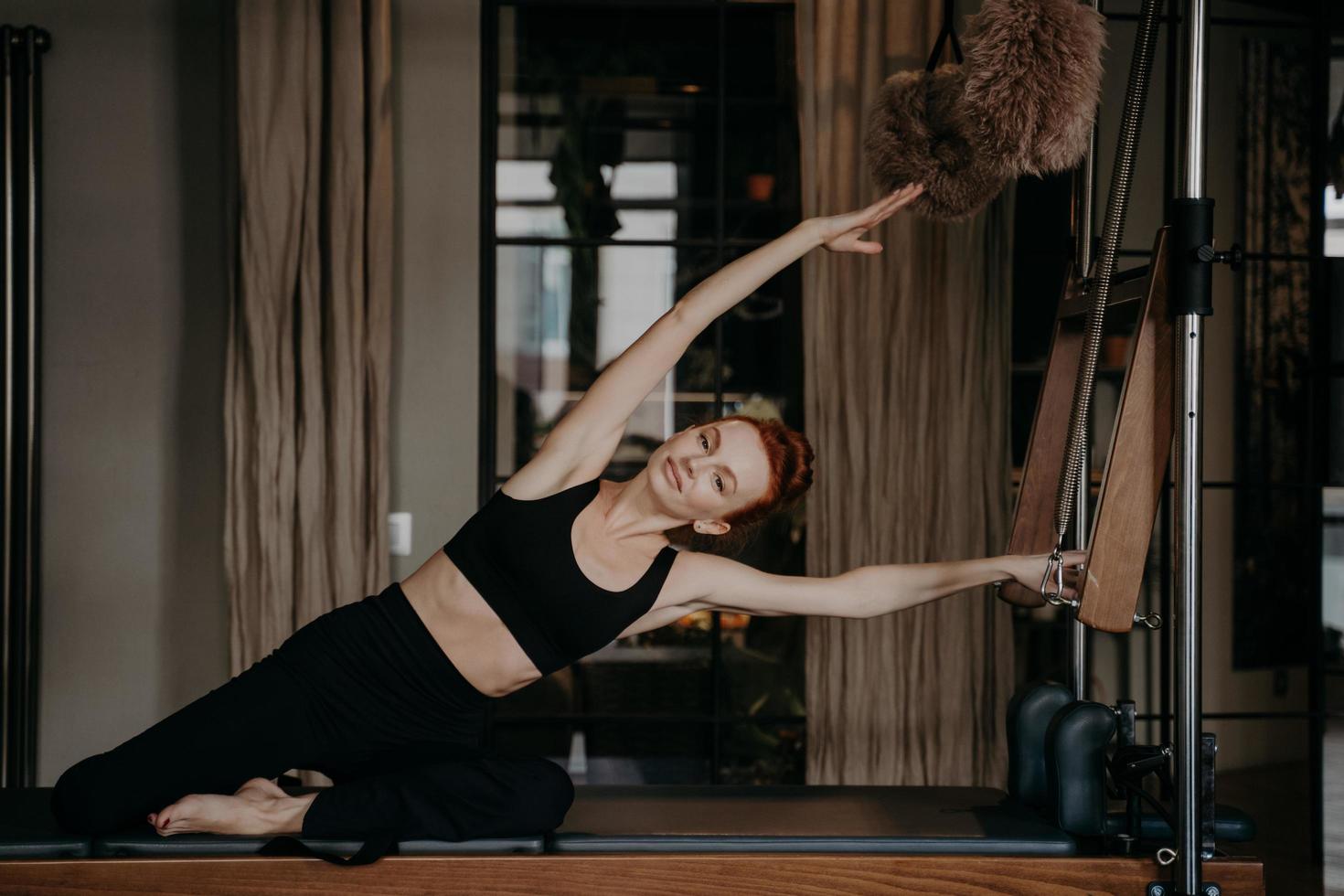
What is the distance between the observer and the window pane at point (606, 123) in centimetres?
364

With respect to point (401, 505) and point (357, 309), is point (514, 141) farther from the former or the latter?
point (401, 505)

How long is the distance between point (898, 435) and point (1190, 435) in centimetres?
163

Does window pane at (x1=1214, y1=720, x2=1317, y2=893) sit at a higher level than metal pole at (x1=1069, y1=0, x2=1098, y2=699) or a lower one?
lower

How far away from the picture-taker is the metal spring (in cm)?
200

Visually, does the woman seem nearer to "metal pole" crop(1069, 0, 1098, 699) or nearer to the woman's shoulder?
the woman's shoulder

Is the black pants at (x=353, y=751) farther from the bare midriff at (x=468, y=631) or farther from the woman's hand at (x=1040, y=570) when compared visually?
the woman's hand at (x=1040, y=570)

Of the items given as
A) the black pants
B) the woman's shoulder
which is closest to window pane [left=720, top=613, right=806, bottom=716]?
the black pants

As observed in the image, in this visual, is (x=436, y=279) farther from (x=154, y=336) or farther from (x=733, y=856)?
(x=733, y=856)

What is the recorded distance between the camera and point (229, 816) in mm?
1989

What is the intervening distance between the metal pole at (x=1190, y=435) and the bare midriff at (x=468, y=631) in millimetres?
1145

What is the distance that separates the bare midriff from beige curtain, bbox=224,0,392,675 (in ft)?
4.29

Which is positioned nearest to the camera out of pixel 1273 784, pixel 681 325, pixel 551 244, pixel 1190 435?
pixel 1190 435

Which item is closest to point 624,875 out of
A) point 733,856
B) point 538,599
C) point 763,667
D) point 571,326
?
point 733,856

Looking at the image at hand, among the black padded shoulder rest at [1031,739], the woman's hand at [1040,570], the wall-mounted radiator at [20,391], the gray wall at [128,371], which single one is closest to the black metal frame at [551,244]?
the gray wall at [128,371]
